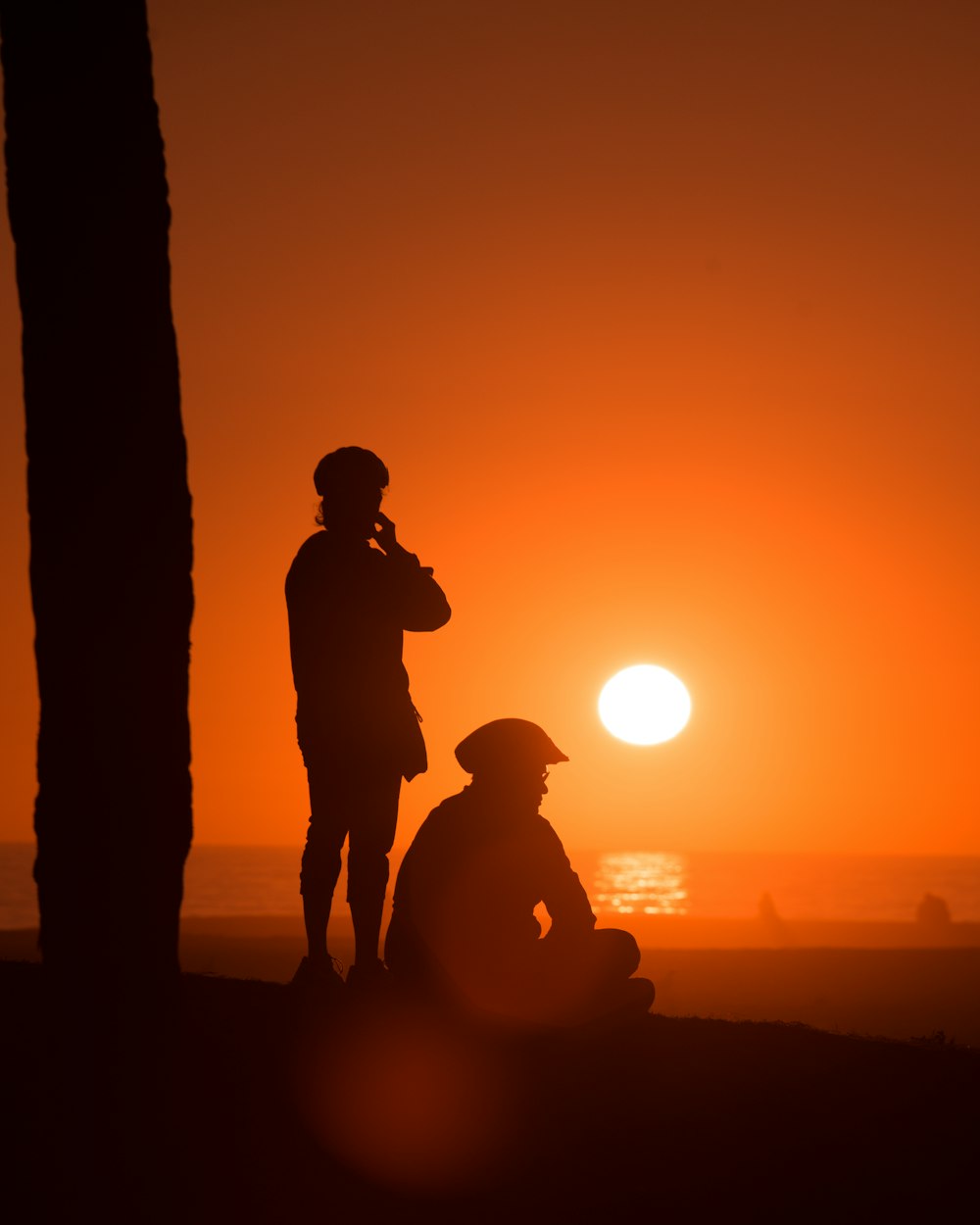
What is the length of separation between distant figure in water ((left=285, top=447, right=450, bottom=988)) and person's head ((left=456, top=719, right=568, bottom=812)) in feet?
2.52

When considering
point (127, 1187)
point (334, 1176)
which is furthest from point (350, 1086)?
point (127, 1187)

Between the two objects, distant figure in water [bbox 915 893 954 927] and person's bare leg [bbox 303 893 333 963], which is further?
distant figure in water [bbox 915 893 954 927]

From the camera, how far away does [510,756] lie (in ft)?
20.8

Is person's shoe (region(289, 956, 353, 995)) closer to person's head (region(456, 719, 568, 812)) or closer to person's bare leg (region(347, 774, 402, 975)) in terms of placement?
person's bare leg (region(347, 774, 402, 975))

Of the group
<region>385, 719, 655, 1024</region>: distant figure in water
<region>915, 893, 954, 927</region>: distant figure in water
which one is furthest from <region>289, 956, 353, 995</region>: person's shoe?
<region>915, 893, 954, 927</region>: distant figure in water

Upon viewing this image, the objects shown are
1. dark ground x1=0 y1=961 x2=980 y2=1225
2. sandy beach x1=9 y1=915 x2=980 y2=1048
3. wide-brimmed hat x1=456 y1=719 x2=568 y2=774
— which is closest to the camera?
dark ground x1=0 y1=961 x2=980 y2=1225

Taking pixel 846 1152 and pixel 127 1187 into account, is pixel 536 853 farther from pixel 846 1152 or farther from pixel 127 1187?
pixel 127 1187

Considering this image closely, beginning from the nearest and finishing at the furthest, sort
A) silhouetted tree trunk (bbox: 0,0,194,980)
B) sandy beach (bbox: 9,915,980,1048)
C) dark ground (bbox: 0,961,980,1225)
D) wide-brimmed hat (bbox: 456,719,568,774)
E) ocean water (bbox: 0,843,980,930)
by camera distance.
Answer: dark ground (bbox: 0,961,980,1225) < silhouetted tree trunk (bbox: 0,0,194,980) < wide-brimmed hat (bbox: 456,719,568,774) < sandy beach (bbox: 9,915,980,1048) < ocean water (bbox: 0,843,980,930)

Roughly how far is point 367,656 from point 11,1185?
302cm

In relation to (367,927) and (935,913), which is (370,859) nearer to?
(367,927)

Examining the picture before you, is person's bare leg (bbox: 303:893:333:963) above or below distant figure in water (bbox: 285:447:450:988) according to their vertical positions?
below

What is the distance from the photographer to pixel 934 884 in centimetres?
16312

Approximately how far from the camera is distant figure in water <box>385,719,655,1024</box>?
634 cm

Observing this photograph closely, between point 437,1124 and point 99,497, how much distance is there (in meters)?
3.00
